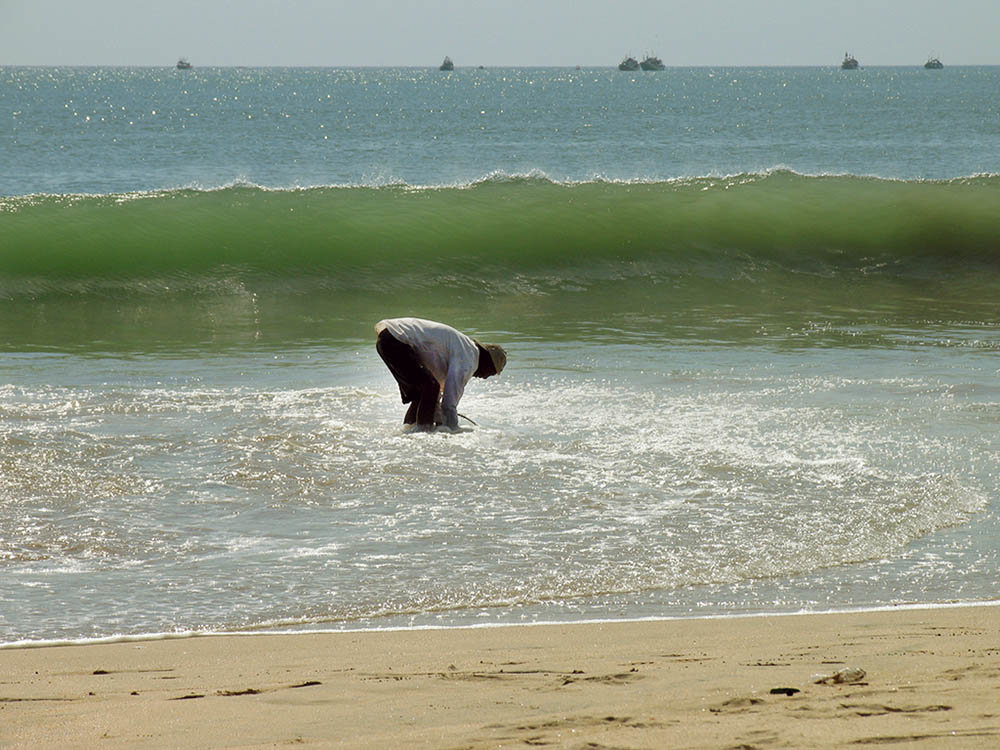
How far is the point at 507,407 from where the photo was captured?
8555mm

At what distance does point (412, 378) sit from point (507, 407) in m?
0.94

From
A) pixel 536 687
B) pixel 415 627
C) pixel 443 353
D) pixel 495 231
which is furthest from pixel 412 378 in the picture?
pixel 495 231

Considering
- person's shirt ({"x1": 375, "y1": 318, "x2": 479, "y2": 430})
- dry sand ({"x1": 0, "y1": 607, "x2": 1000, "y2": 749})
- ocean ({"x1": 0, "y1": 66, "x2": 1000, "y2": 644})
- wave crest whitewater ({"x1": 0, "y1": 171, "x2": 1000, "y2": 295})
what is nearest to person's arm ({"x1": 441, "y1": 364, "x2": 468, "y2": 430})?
person's shirt ({"x1": 375, "y1": 318, "x2": 479, "y2": 430})

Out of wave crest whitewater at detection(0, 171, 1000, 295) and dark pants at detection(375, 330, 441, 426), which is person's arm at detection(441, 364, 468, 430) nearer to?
dark pants at detection(375, 330, 441, 426)

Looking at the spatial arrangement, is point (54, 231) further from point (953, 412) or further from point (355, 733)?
point (355, 733)

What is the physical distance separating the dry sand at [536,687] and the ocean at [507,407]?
379mm

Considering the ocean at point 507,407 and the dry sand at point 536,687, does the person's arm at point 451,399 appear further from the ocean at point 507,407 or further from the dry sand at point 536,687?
the dry sand at point 536,687

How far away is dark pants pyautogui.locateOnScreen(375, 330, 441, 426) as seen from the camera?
25.3 feet

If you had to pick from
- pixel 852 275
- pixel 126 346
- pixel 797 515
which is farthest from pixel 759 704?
pixel 852 275

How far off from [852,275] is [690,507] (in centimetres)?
1343

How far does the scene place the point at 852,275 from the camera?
18.6 meters

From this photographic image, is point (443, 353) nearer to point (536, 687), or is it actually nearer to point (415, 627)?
point (415, 627)

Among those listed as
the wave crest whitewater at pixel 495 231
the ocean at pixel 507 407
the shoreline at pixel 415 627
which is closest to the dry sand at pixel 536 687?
Answer: the shoreline at pixel 415 627

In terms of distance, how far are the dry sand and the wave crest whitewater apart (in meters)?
13.6
